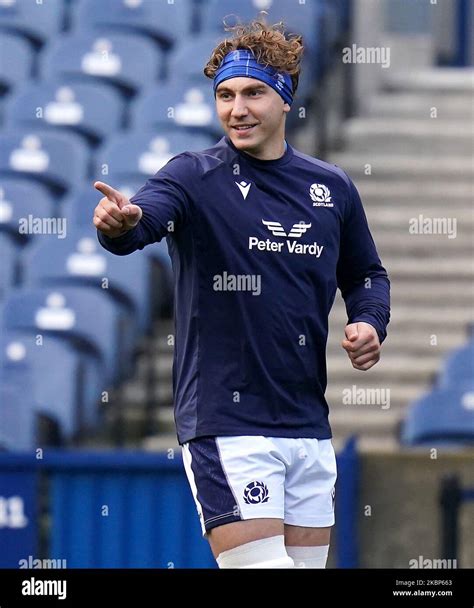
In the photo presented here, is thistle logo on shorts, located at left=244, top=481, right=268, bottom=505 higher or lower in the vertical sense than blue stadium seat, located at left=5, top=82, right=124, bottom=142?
lower

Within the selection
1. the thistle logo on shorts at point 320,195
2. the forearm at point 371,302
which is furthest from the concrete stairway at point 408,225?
the thistle logo on shorts at point 320,195

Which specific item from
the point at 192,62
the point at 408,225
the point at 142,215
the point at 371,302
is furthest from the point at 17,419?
the point at 142,215

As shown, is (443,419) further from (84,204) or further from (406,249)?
(84,204)

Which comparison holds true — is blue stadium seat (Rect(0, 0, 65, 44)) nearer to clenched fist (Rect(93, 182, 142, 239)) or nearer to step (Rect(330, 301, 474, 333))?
step (Rect(330, 301, 474, 333))

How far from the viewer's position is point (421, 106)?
1023 centimetres

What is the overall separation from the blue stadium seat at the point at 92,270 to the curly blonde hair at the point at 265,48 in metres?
4.12

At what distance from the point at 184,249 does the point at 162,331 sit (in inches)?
183

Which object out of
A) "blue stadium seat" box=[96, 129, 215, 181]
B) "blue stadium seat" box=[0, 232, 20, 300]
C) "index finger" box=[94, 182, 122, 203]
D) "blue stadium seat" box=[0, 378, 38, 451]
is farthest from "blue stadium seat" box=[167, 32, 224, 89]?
"index finger" box=[94, 182, 122, 203]

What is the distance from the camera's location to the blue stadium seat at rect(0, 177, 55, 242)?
8.73 m

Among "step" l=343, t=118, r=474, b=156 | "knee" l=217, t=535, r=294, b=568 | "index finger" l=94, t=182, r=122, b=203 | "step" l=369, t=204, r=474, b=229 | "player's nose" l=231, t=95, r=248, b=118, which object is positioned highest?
"step" l=343, t=118, r=474, b=156

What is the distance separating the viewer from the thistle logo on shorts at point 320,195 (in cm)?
405

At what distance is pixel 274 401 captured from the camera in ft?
12.7

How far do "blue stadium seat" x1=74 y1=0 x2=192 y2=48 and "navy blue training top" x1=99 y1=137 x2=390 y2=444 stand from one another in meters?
6.23

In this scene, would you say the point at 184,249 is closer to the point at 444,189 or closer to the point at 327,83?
Result: the point at 444,189
